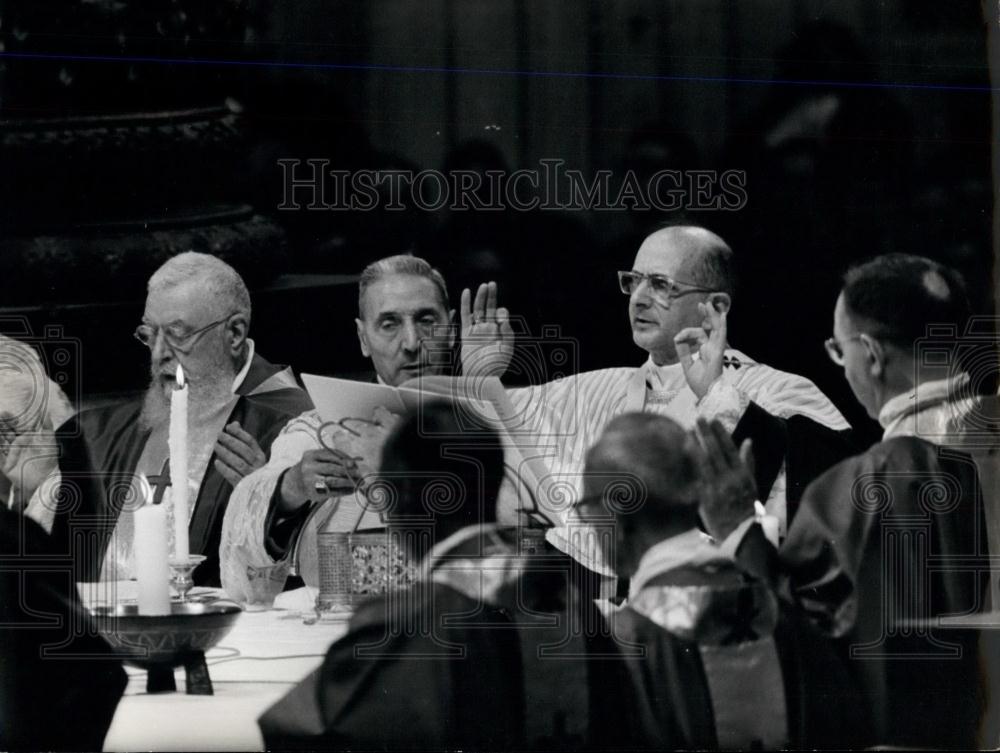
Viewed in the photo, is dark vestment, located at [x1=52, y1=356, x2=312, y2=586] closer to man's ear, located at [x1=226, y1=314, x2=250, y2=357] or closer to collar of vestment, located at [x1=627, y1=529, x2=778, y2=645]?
man's ear, located at [x1=226, y1=314, x2=250, y2=357]

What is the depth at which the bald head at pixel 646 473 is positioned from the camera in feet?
15.0

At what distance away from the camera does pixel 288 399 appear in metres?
4.68

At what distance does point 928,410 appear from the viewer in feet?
15.6

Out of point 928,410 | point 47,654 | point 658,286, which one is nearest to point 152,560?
point 47,654

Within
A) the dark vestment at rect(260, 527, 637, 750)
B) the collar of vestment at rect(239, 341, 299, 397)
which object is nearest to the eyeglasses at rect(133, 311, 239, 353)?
the collar of vestment at rect(239, 341, 299, 397)

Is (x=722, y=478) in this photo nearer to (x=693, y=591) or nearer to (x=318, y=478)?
(x=693, y=591)

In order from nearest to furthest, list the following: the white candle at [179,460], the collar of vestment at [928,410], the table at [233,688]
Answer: the white candle at [179,460], the table at [233,688], the collar of vestment at [928,410]

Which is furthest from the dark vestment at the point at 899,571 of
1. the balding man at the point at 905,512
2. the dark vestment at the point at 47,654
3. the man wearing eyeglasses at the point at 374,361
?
the dark vestment at the point at 47,654

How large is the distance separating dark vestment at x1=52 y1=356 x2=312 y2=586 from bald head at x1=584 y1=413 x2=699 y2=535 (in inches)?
34.0

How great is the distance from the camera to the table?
178 inches

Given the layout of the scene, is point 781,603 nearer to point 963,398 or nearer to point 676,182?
point 963,398

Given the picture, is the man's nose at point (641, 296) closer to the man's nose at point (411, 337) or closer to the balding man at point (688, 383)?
the balding man at point (688, 383)

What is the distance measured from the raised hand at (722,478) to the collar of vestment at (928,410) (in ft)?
1.44

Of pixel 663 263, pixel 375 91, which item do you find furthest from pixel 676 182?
pixel 375 91
